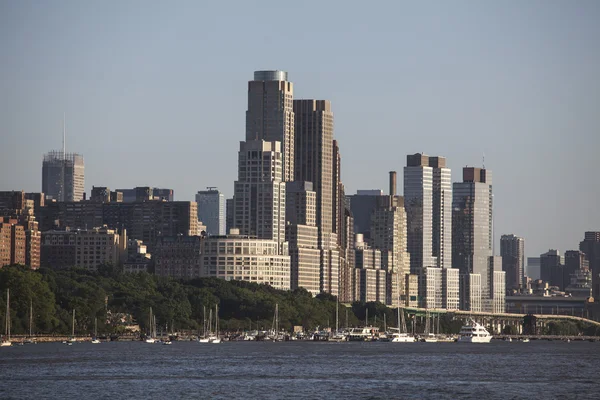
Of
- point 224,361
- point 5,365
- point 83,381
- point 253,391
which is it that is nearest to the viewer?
point 253,391

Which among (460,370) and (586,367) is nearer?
(460,370)

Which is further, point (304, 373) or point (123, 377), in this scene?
point (304, 373)

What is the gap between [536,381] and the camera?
155 metres

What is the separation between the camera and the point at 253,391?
450 ft

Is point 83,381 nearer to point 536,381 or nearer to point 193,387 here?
point 193,387

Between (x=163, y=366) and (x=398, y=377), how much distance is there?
96.9ft

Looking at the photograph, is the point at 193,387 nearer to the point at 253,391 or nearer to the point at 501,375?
the point at 253,391

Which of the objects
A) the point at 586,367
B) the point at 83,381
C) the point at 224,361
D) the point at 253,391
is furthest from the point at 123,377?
the point at 586,367

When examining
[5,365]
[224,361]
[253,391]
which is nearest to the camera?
[253,391]

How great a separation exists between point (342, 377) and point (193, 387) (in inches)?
880

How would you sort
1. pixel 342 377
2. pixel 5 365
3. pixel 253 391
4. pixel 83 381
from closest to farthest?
pixel 253 391 < pixel 83 381 < pixel 342 377 < pixel 5 365

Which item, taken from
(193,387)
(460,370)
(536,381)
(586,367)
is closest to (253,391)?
(193,387)

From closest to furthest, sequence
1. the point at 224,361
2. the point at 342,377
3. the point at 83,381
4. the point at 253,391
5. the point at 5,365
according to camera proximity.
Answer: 1. the point at 253,391
2. the point at 83,381
3. the point at 342,377
4. the point at 5,365
5. the point at 224,361

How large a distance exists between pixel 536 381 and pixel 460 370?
69.9 ft
